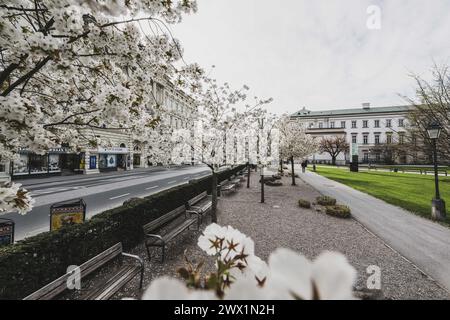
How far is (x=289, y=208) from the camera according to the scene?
32.2 feet

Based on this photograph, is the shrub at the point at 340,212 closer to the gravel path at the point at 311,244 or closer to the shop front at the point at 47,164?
the gravel path at the point at 311,244

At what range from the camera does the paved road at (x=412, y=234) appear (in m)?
4.86

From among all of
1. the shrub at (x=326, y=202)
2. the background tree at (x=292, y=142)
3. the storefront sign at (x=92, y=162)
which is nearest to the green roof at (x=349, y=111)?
the background tree at (x=292, y=142)

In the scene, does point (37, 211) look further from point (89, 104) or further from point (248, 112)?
point (248, 112)

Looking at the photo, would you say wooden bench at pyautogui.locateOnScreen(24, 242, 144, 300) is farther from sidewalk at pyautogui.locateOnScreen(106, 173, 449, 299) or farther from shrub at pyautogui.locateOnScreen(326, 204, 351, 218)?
shrub at pyautogui.locateOnScreen(326, 204, 351, 218)

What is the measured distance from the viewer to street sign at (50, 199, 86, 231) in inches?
213

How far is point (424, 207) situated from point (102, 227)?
13852 millimetres

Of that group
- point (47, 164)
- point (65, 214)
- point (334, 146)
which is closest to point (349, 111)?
point (334, 146)

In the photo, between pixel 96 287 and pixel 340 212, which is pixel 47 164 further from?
pixel 340 212

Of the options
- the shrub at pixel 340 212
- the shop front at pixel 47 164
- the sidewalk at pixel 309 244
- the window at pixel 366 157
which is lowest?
the sidewalk at pixel 309 244

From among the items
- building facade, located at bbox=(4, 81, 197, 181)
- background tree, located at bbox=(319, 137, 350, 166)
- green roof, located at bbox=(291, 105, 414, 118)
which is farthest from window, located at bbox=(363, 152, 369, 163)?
building facade, located at bbox=(4, 81, 197, 181)

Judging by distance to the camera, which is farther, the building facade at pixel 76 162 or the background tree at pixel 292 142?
the building facade at pixel 76 162

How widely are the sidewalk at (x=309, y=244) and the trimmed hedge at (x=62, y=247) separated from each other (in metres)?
0.81

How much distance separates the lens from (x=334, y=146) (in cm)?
5794
